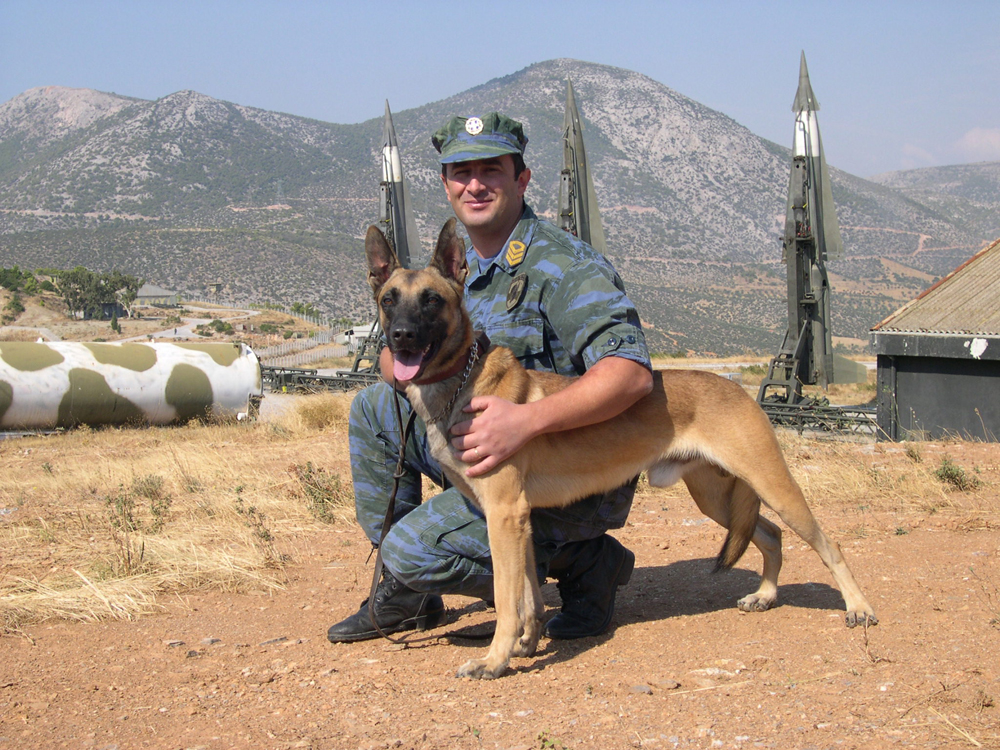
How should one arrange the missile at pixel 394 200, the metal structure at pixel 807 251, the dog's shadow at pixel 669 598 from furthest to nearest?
the missile at pixel 394 200 < the metal structure at pixel 807 251 < the dog's shadow at pixel 669 598

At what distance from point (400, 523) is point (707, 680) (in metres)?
1.52

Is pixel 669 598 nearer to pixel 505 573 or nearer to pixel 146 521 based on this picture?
pixel 505 573

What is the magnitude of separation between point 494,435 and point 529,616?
0.96 meters

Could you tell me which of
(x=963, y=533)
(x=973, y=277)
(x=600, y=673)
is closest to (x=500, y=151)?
(x=600, y=673)

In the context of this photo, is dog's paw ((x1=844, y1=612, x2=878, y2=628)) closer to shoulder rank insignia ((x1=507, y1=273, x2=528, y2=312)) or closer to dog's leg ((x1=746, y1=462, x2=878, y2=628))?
dog's leg ((x1=746, y1=462, x2=878, y2=628))

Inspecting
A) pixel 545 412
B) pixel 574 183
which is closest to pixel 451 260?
pixel 545 412

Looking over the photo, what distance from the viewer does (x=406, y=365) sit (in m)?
3.42

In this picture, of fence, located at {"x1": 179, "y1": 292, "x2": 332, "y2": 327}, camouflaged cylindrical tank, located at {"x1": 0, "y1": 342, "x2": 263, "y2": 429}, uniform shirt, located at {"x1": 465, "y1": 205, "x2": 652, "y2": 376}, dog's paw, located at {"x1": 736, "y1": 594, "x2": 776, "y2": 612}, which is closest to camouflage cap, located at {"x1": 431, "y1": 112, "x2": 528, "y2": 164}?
uniform shirt, located at {"x1": 465, "y1": 205, "x2": 652, "y2": 376}

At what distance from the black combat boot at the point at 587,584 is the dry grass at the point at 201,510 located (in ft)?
5.79

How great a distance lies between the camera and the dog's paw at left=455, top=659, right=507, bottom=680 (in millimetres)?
3359

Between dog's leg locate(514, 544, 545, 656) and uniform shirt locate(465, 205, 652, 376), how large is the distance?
0.95m

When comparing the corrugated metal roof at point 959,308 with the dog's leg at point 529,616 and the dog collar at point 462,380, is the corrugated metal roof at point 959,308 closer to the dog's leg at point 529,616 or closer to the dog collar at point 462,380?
the dog's leg at point 529,616

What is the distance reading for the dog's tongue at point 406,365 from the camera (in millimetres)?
3375

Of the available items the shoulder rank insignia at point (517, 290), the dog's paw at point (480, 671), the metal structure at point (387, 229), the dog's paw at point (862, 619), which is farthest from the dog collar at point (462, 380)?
the metal structure at point (387, 229)
